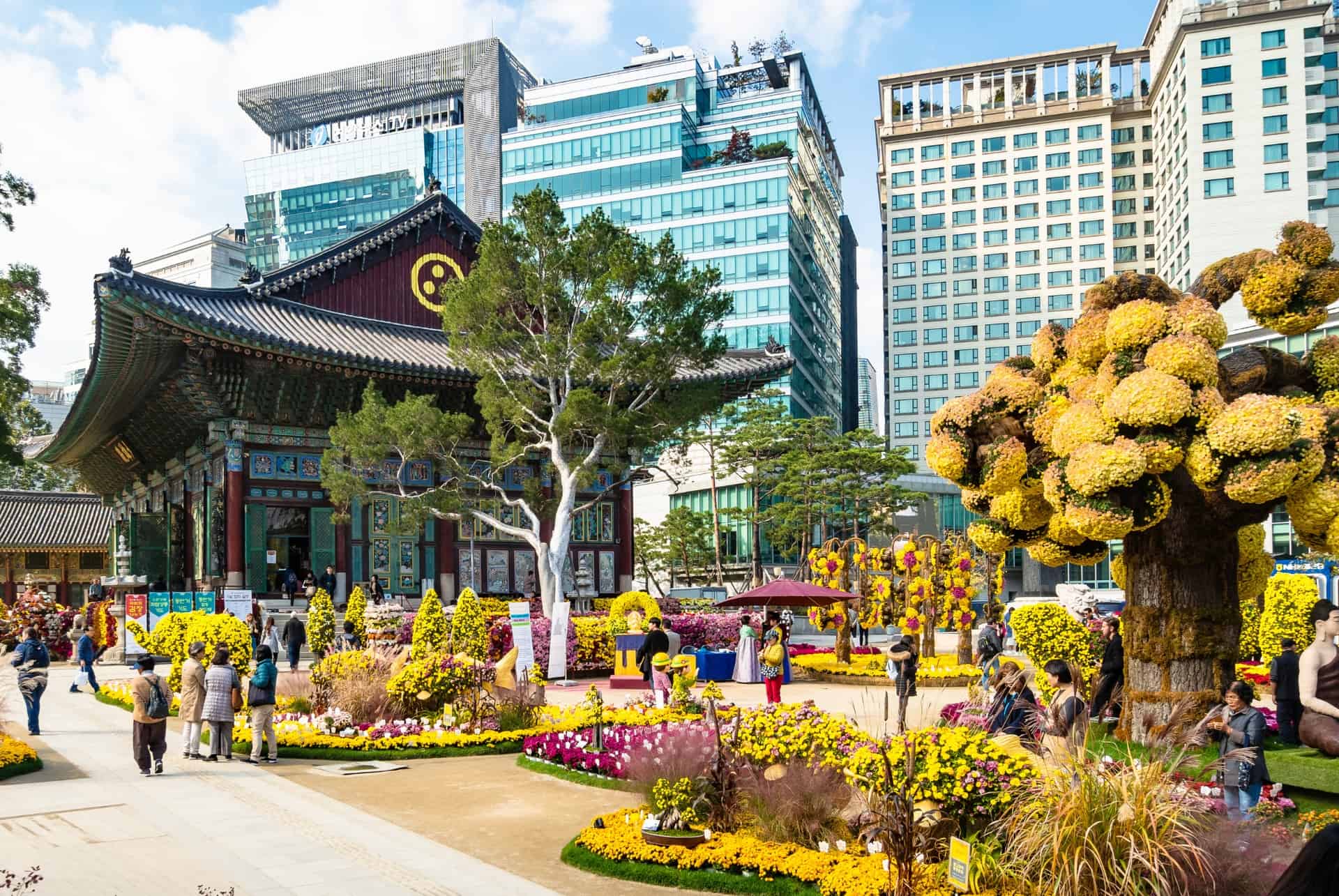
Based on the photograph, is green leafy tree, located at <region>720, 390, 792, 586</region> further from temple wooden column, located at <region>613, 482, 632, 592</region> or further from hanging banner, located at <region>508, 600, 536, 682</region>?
hanging banner, located at <region>508, 600, 536, 682</region>

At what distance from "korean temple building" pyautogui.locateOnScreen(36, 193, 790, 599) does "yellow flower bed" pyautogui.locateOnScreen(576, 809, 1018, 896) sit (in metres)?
24.4

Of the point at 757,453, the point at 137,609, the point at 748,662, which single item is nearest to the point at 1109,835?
the point at 748,662

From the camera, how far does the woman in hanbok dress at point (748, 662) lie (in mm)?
25281

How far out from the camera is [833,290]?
321 feet

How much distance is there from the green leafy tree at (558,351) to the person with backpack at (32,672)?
13.0 meters

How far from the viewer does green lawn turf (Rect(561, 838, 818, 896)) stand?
8.92 meters

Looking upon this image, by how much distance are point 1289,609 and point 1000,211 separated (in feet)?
276

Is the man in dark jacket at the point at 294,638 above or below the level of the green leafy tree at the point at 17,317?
below

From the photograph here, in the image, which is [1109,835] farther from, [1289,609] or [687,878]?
[1289,609]

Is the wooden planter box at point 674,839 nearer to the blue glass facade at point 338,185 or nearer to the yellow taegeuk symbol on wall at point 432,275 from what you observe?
the yellow taegeuk symbol on wall at point 432,275

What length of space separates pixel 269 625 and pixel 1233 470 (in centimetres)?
1966

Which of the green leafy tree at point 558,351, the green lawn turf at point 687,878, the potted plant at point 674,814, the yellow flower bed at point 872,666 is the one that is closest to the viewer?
the green lawn turf at point 687,878

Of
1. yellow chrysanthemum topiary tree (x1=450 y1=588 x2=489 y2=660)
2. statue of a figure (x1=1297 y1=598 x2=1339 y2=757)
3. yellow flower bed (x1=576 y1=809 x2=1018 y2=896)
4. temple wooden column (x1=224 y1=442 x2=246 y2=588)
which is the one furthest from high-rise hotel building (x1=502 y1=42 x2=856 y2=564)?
yellow flower bed (x1=576 y1=809 x2=1018 y2=896)

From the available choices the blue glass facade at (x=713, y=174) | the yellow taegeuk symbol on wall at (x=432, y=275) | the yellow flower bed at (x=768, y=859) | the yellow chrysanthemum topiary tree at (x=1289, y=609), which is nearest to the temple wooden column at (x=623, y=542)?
the yellow taegeuk symbol on wall at (x=432, y=275)
